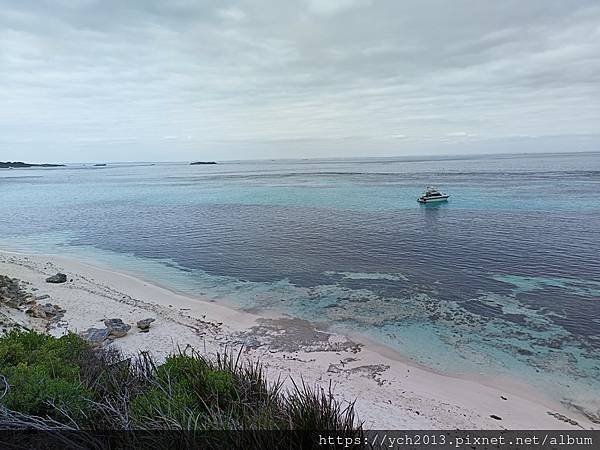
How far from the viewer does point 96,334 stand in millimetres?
14406

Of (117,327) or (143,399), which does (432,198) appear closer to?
(117,327)

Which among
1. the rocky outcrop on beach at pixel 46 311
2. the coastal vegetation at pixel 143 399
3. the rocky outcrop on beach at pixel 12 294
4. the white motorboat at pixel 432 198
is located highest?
the white motorboat at pixel 432 198

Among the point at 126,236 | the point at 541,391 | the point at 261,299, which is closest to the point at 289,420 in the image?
the point at 541,391

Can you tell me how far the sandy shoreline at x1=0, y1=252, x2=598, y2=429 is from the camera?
1015 cm

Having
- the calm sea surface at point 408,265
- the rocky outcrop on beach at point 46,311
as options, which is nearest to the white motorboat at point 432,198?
the calm sea surface at point 408,265

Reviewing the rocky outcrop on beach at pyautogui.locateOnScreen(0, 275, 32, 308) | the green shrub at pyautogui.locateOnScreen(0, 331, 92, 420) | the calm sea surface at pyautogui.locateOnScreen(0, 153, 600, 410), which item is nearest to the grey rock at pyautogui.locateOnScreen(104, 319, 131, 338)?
the rocky outcrop on beach at pyautogui.locateOnScreen(0, 275, 32, 308)

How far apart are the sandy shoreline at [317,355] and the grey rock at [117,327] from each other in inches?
10.0

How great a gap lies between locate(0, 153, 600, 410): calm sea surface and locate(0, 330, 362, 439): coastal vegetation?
8.73 meters

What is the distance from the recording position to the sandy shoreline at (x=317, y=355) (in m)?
10.1

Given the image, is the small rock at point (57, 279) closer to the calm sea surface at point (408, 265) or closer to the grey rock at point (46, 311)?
the grey rock at point (46, 311)

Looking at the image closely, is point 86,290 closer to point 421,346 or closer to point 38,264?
point 38,264

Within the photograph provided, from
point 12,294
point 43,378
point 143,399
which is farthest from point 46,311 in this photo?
point 143,399

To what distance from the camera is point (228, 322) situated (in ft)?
55.0

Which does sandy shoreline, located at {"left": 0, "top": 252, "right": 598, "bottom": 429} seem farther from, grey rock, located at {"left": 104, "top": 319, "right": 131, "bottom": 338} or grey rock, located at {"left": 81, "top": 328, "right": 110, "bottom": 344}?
grey rock, located at {"left": 81, "top": 328, "right": 110, "bottom": 344}
